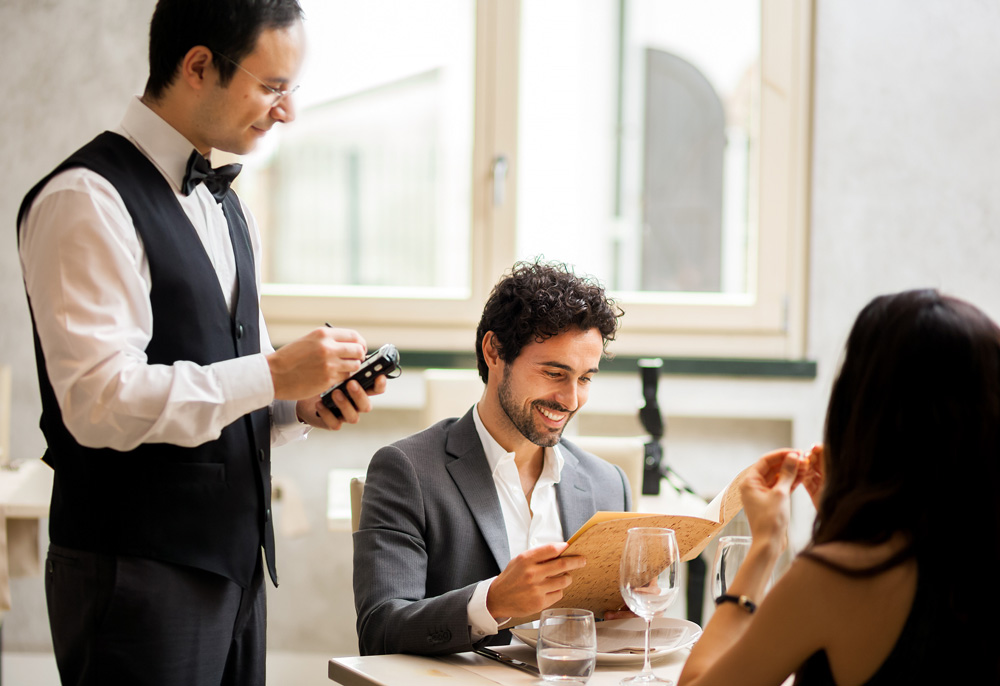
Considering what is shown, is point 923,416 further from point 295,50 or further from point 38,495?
point 38,495

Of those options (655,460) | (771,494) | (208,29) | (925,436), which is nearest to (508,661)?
(771,494)

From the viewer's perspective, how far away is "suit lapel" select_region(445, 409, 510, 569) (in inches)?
64.8

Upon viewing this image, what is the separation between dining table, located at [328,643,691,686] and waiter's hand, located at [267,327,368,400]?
1.17 ft

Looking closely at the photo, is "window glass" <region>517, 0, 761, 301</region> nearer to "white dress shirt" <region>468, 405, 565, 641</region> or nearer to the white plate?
"white dress shirt" <region>468, 405, 565, 641</region>

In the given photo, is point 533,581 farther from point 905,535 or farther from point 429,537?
point 905,535

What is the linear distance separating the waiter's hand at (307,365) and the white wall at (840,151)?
2256 millimetres

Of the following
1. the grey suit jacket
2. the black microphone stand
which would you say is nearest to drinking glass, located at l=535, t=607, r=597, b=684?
the grey suit jacket

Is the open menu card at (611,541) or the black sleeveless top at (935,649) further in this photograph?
the open menu card at (611,541)

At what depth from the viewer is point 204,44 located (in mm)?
1340

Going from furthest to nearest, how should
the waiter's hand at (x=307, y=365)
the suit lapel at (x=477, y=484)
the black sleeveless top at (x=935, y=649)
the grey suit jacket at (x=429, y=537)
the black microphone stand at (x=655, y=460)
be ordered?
the black microphone stand at (x=655, y=460)
the suit lapel at (x=477, y=484)
the grey suit jacket at (x=429, y=537)
the waiter's hand at (x=307, y=365)
the black sleeveless top at (x=935, y=649)

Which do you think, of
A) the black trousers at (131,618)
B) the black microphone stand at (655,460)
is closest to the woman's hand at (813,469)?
the black trousers at (131,618)

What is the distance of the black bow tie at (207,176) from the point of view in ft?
4.52

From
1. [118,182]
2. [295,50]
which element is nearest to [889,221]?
[295,50]

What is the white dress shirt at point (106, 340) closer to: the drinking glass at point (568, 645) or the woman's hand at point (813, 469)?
the drinking glass at point (568, 645)
